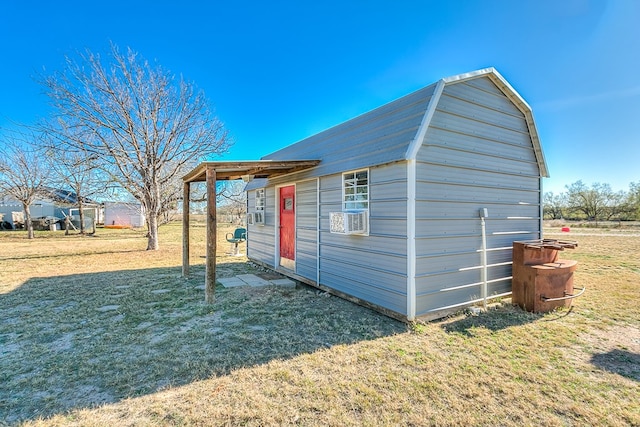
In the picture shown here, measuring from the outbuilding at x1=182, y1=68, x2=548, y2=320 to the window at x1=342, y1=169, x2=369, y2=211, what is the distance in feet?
0.06

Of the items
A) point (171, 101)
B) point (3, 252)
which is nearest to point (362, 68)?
point (171, 101)

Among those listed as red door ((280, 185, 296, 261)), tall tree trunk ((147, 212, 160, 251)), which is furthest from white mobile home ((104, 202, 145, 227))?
red door ((280, 185, 296, 261))

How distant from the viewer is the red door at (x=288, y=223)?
22.1 feet

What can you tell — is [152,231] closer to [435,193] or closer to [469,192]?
[435,193]

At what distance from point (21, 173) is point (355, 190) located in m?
19.9

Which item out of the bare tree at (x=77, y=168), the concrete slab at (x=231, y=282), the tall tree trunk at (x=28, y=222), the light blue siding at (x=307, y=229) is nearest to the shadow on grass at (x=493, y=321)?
the light blue siding at (x=307, y=229)

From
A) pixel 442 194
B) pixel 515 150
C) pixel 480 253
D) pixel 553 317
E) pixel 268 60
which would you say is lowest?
pixel 553 317

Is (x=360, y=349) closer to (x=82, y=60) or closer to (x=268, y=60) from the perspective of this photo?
(x=268, y=60)

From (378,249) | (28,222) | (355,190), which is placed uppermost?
(355,190)

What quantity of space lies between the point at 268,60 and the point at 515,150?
28.8ft

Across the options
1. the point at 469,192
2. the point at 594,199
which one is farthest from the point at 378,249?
the point at 594,199

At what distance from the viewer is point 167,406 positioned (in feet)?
7.25

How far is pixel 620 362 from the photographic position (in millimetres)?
2934

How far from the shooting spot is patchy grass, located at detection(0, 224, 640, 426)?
2152 millimetres
